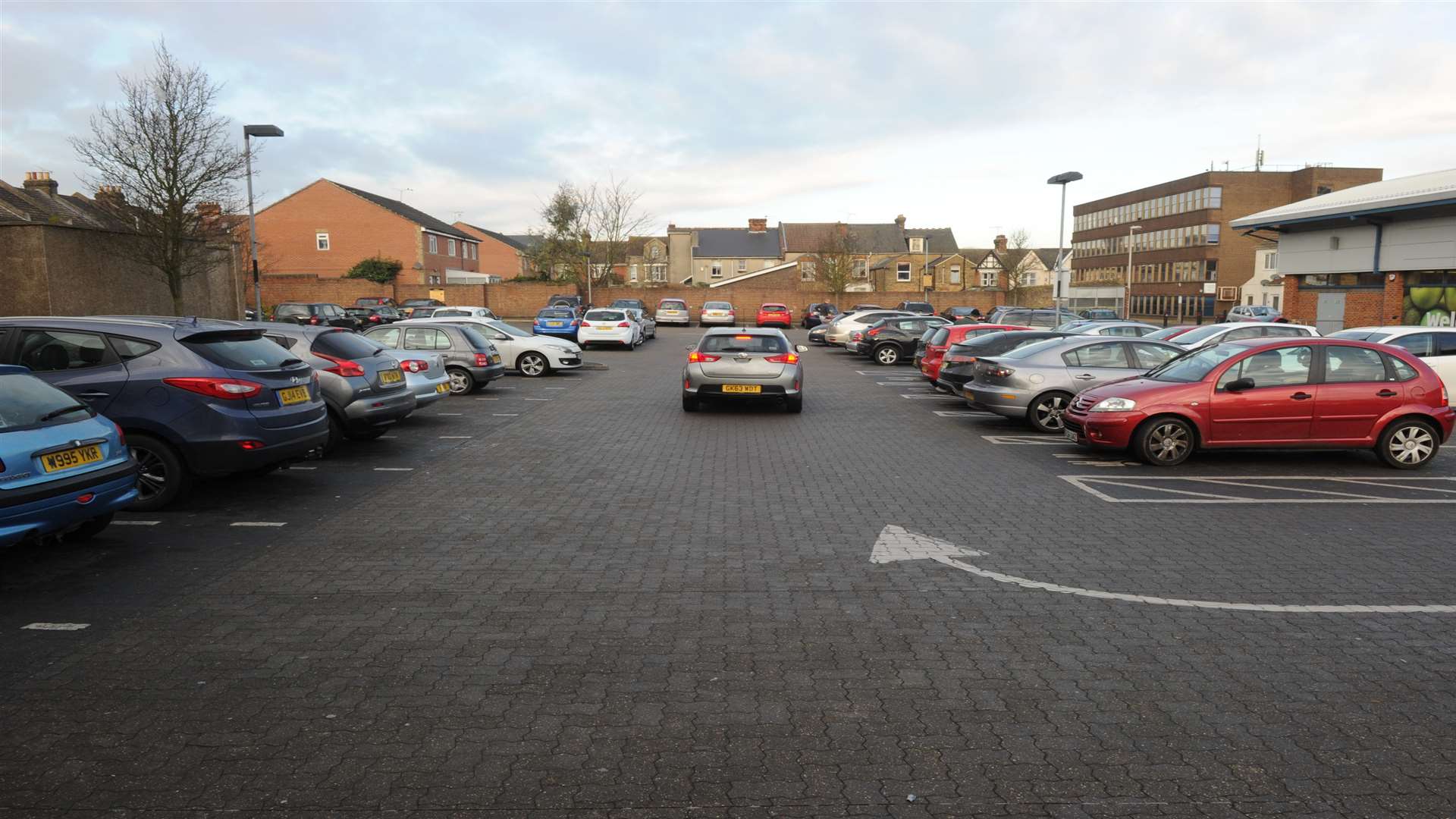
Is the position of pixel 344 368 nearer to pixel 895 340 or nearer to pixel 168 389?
pixel 168 389

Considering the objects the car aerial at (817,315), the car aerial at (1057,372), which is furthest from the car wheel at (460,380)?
the car aerial at (817,315)

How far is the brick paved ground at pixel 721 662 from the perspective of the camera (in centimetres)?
345

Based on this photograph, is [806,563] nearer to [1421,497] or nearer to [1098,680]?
[1098,680]

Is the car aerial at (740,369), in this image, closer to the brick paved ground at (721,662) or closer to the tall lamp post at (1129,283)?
the brick paved ground at (721,662)

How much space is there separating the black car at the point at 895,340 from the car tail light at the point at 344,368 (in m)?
18.9

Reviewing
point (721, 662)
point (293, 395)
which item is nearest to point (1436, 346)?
point (721, 662)

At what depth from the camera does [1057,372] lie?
42.9 feet

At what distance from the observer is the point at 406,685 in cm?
432

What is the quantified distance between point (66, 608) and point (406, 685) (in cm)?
263

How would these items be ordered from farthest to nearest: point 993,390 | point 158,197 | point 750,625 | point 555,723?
point 158,197 < point 993,390 < point 750,625 < point 555,723

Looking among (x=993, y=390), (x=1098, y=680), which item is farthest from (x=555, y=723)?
(x=993, y=390)

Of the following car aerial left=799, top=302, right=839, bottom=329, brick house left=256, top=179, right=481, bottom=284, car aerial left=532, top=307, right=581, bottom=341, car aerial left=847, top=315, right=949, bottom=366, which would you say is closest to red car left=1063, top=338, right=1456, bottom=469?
car aerial left=847, top=315, right=949, bottom=366

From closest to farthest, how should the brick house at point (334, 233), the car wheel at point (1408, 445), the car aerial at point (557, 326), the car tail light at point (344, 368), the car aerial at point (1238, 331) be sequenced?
the car wheel at point (1408, 445), the car tail light at point (344, 368), the car aerial at point (1238, 331), the car aerial at point (557, 326), the brick house at point (334, 233)

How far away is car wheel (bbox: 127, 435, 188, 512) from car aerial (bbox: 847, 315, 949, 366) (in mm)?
21954
